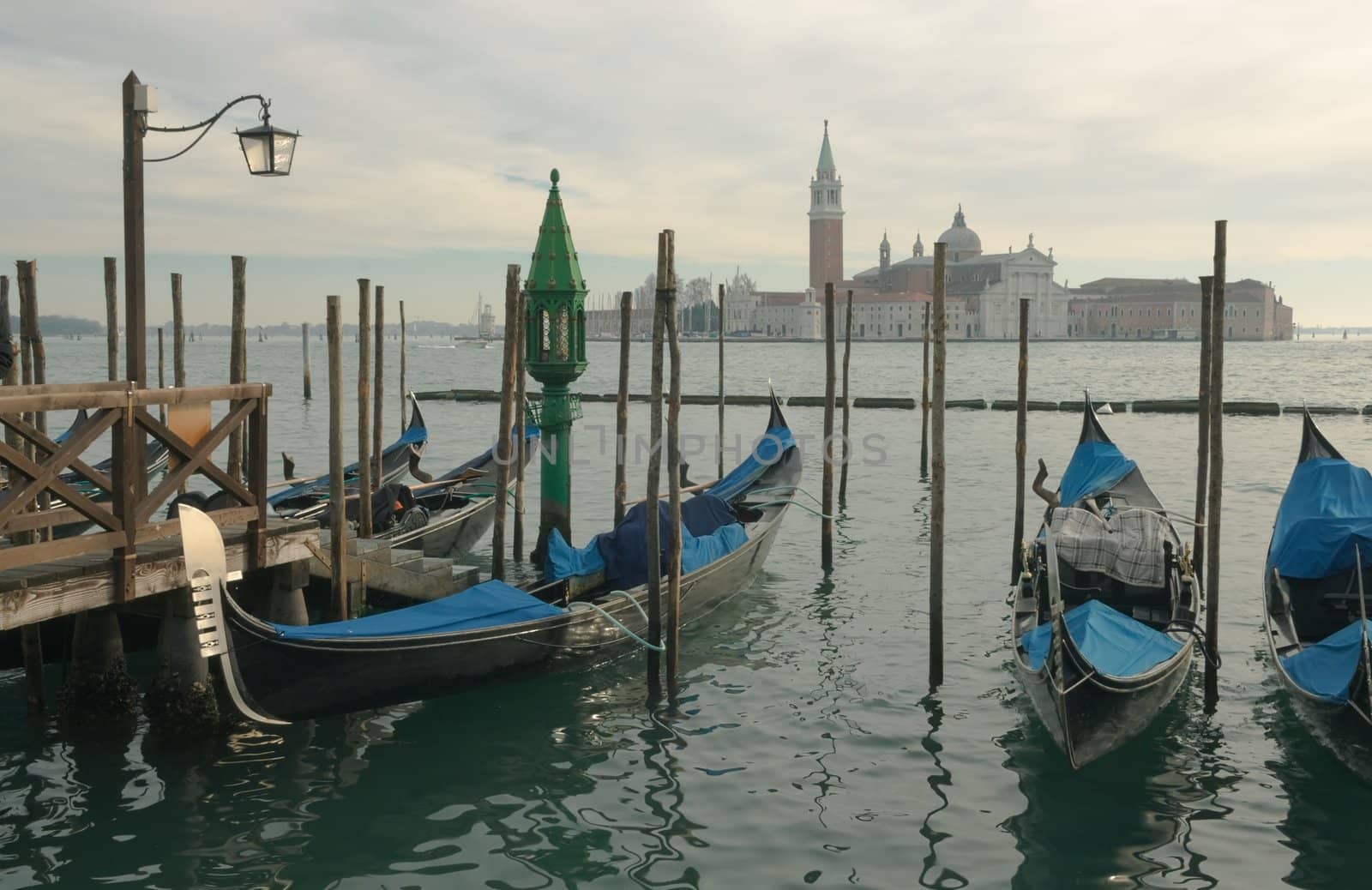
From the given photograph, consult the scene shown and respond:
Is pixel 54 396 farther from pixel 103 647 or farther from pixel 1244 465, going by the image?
pixel 1244 465

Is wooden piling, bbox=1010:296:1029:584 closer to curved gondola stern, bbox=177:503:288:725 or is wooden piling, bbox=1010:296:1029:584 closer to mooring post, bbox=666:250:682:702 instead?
mooring post, bbox=666:250:682:702

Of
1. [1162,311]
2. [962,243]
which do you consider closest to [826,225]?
[962,243]

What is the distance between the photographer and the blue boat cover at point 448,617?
5250mm

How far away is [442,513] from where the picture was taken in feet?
31.7

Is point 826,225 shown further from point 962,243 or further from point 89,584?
point 89,584

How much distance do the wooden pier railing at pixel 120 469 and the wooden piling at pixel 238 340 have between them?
2.55 m

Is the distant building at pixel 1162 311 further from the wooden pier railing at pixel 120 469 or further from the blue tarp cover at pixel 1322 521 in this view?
the wooden pier railing at pixel 120 469

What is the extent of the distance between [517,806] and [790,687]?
204 cm

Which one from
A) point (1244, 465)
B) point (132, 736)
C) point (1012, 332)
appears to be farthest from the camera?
point (1012, 332)

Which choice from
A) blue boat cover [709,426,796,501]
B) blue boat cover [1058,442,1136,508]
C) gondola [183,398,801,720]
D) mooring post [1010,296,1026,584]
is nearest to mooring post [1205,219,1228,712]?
mooring post [1010,296,1026,584]

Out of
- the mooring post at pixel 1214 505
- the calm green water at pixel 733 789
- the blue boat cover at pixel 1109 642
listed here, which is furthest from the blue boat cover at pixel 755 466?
the mooring post at pixel 1214 505

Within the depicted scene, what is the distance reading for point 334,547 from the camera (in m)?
6.29

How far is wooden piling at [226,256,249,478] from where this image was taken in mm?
8266

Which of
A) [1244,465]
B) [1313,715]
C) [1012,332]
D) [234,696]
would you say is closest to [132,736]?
[234,696]
